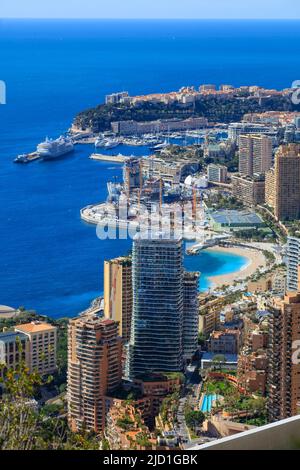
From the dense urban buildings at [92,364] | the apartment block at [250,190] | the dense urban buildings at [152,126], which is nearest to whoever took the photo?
the dense urban buildings at [92,364]

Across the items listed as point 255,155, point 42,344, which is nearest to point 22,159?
point 255,155

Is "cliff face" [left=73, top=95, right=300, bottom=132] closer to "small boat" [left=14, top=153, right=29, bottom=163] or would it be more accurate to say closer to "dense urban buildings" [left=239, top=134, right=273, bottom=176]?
"small boat" [left=14, top=153, right=29, bottom=163]

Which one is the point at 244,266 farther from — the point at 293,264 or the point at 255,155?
the point at 255,155

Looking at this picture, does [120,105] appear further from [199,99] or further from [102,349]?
[102,349]

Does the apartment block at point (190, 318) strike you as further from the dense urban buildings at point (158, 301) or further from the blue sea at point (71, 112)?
the blue sea at point (71, 112)

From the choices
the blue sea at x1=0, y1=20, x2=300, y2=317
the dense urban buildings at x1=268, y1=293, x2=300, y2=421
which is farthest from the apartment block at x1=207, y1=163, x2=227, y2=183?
the dense urban buildings at x1=268, y1=293, x2=300, y2=421

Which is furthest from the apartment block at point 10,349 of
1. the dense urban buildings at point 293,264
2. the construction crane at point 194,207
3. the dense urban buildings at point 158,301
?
the construction crane at point 194,207

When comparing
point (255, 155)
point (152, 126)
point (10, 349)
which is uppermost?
point (152, 126)
